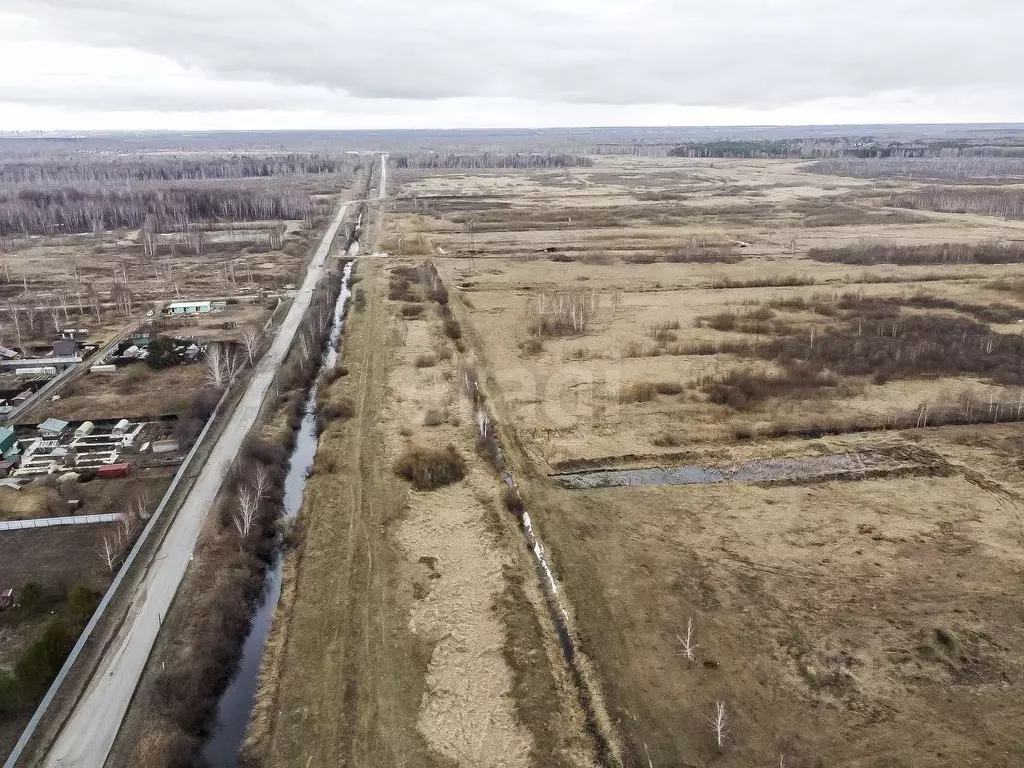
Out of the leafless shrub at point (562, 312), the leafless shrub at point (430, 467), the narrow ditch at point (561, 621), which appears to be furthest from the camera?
the leafless shrub at point (562, 312)

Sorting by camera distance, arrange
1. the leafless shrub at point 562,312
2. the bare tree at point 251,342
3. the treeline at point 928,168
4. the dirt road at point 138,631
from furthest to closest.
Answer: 1. the treeline at point 928,168
2. the leafless shrub at point 562,312
3. the bare tree at point 251,342
4. the dirt road at point 138,631

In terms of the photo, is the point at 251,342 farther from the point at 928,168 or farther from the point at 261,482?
the point at 928,168

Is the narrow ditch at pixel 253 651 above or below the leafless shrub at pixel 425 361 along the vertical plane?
below

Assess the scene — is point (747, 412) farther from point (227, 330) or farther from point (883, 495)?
point (227, 330)

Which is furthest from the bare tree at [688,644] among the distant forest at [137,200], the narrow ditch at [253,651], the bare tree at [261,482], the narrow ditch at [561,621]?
the distant forest at [137,200]

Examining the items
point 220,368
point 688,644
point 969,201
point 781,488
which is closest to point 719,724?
point 688,644

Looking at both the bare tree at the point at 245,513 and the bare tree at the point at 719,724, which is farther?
the bare tree at the point at 245,513

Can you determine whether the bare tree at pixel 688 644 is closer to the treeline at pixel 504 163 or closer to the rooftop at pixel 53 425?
the rooftop at pixel 53 425
